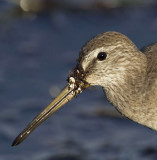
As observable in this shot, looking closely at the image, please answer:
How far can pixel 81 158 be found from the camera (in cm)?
1084

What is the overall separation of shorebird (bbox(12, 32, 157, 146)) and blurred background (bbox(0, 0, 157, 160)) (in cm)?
220

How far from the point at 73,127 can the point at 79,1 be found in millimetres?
3341

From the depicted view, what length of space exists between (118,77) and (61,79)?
3.70 m

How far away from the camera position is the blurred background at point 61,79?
11.0 metres

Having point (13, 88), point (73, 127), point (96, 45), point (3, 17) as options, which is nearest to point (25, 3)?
point (3, 17)

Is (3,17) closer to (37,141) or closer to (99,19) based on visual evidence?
(99,19)

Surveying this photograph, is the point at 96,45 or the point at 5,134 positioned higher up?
the point at 5,134

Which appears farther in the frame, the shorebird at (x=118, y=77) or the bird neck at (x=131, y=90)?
the bird neck at (x=131, y=90)

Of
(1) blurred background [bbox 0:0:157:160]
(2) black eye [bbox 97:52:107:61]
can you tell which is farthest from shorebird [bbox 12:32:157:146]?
(1) blurred background [bbox 0:0:157:160]

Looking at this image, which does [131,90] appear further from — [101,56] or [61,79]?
[61,79]

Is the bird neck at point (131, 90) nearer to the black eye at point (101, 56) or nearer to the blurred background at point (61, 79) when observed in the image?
the black eye at point (101, 56)

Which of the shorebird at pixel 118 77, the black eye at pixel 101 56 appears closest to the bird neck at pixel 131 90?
the shorebird at pixel 118 77

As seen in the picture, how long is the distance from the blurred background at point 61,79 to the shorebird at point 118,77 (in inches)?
86.5

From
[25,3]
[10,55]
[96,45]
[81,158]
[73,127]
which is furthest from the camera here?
[25,3]
